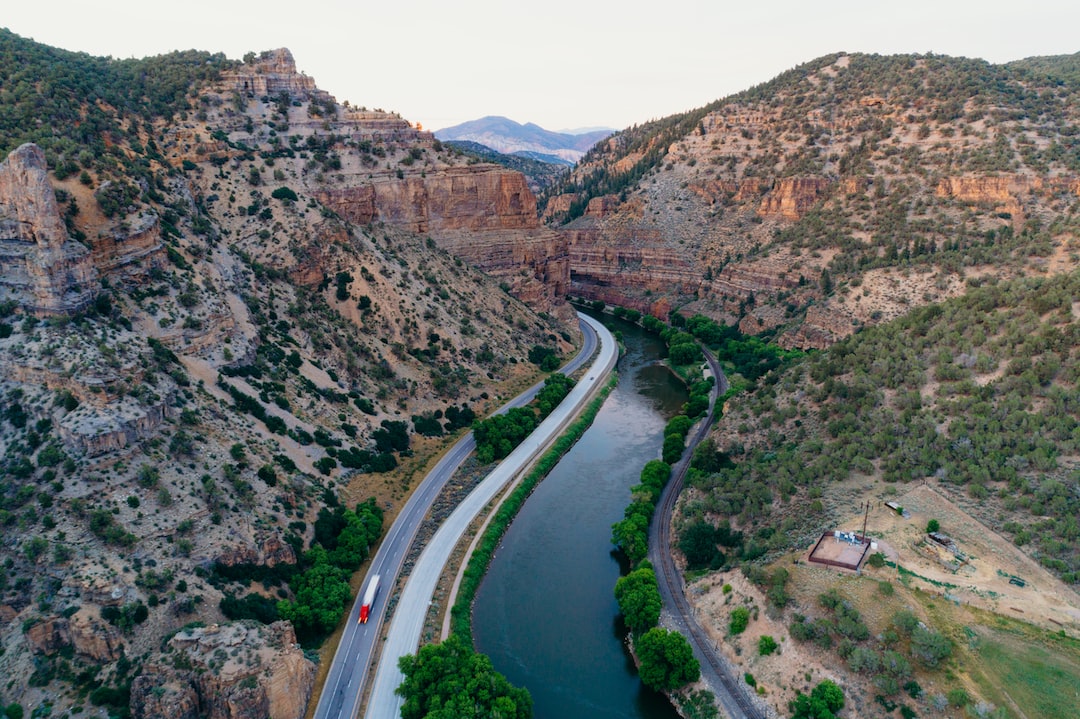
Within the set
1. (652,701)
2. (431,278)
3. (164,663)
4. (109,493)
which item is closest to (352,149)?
(431,278)

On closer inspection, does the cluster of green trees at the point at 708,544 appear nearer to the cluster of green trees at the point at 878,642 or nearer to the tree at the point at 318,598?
the cluster of green trees at the point at 878,642

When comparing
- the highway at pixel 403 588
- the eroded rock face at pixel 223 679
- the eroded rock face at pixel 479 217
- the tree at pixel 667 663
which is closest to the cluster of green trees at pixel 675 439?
the highway at pixel 403 588

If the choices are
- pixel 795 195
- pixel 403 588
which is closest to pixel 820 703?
pixel 403 588

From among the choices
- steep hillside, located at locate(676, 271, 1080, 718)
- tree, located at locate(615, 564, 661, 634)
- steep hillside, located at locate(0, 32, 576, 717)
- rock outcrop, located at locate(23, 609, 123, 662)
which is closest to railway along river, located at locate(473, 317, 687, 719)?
tree, located at locate(615, 564, 661, 634)

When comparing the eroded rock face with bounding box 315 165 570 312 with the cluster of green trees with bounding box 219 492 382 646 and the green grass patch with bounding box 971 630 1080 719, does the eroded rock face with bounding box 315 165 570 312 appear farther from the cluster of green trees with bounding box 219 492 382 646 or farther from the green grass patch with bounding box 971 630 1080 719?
the green grass patch with bounding box 971 630 1080 719

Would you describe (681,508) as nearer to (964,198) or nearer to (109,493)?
(109,493)

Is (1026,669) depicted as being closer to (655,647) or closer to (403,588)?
(655,647)
